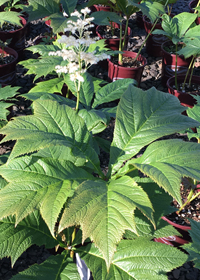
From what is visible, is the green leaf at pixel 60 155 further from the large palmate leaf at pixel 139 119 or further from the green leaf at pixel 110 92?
the green leaf at pixel 110 92

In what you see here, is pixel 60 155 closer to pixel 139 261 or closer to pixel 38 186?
pixel 38 186

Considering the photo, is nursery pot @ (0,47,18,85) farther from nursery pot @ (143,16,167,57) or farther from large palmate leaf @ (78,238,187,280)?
large palmate leaf @ (78,238,187,280)

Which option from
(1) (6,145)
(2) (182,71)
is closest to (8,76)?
(1) (6,145)

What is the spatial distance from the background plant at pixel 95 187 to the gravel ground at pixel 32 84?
638 mm

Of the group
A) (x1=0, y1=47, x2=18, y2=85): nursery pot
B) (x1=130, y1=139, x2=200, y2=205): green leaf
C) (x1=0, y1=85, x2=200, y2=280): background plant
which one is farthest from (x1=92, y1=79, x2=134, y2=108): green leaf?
(x1=0, y1=47, x2=18, y2=85): nursery pot

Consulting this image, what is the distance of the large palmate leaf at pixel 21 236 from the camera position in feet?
3.71

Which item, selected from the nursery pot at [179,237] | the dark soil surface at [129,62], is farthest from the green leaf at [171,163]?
the dark soil surface at [129,62]

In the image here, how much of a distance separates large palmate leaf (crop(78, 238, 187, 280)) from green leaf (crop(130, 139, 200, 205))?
379mm

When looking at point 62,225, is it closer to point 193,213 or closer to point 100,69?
point 193,213

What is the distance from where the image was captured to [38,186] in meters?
1.02

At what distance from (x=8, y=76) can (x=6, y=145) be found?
0.89 meters

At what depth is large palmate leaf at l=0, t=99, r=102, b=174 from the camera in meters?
1.02

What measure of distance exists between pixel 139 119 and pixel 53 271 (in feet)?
2.49

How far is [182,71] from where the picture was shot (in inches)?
132
